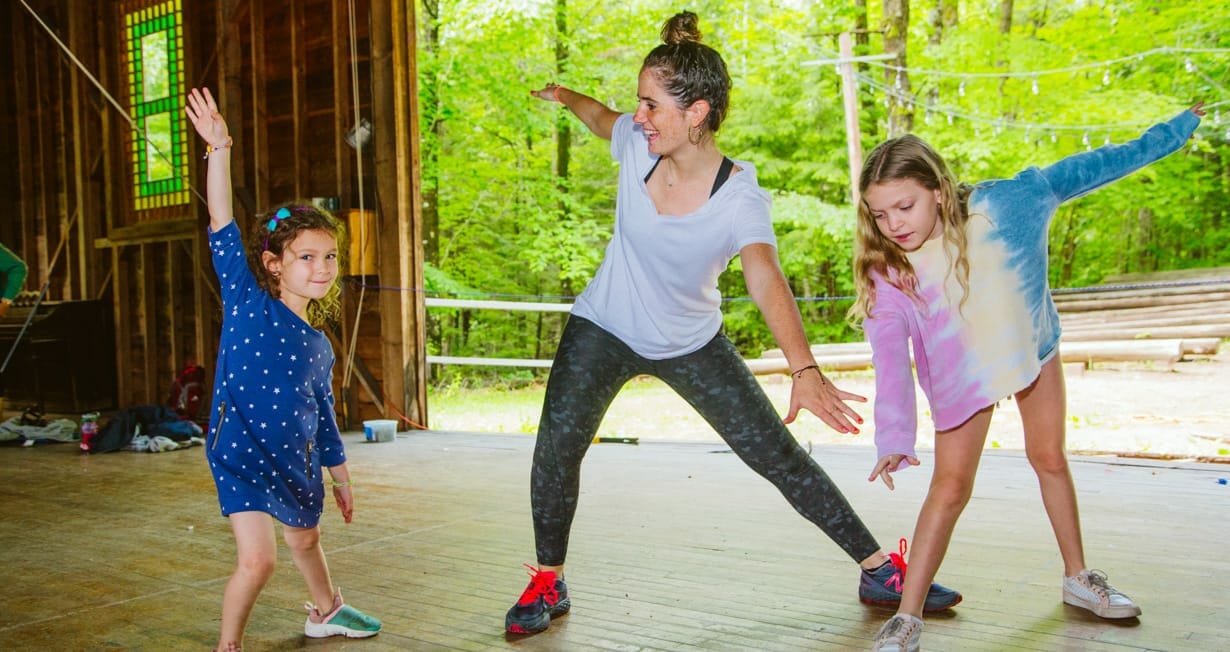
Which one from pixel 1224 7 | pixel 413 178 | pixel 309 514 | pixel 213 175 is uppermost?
pixel 1224 7

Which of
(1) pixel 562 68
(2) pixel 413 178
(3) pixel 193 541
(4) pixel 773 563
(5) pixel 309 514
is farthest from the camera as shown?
(1) pixel 562 68

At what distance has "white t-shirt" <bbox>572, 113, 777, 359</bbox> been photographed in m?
2.35

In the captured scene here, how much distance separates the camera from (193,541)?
12.4 feet

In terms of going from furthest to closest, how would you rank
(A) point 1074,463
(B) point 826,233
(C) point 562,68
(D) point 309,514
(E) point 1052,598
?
(C) point 562,68 < (B) point 826,233 < (A) point 1074,463 < (E) point 1052,598 < (D) point 309,514

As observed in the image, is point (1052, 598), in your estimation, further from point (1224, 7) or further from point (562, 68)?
point (562, 68)

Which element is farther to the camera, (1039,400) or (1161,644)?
(1039,400)

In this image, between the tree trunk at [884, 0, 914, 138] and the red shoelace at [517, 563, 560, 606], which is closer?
the red shoelace at [517, 563, 560, 606]

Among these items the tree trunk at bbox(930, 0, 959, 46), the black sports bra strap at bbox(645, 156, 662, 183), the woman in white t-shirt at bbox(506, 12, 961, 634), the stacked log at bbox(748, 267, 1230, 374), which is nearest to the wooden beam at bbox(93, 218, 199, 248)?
the stacked log at bbox(748, 267, 1230, 374)

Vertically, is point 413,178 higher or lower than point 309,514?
higher

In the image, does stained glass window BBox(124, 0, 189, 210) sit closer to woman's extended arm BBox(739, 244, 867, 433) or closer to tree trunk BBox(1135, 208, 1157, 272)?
woman's extended arm BBox(739, 244, 867, 433)

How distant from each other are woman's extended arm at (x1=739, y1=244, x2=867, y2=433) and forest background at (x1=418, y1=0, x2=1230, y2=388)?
10173 millimetres

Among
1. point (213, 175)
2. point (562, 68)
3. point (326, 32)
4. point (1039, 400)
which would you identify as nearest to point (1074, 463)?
point (1039, 400)

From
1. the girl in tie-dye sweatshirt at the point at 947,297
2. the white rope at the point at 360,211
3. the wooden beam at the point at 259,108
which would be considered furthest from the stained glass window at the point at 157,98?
the girl in tie-dye sweatshirt at the point at 947,297

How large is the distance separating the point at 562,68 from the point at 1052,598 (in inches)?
552
